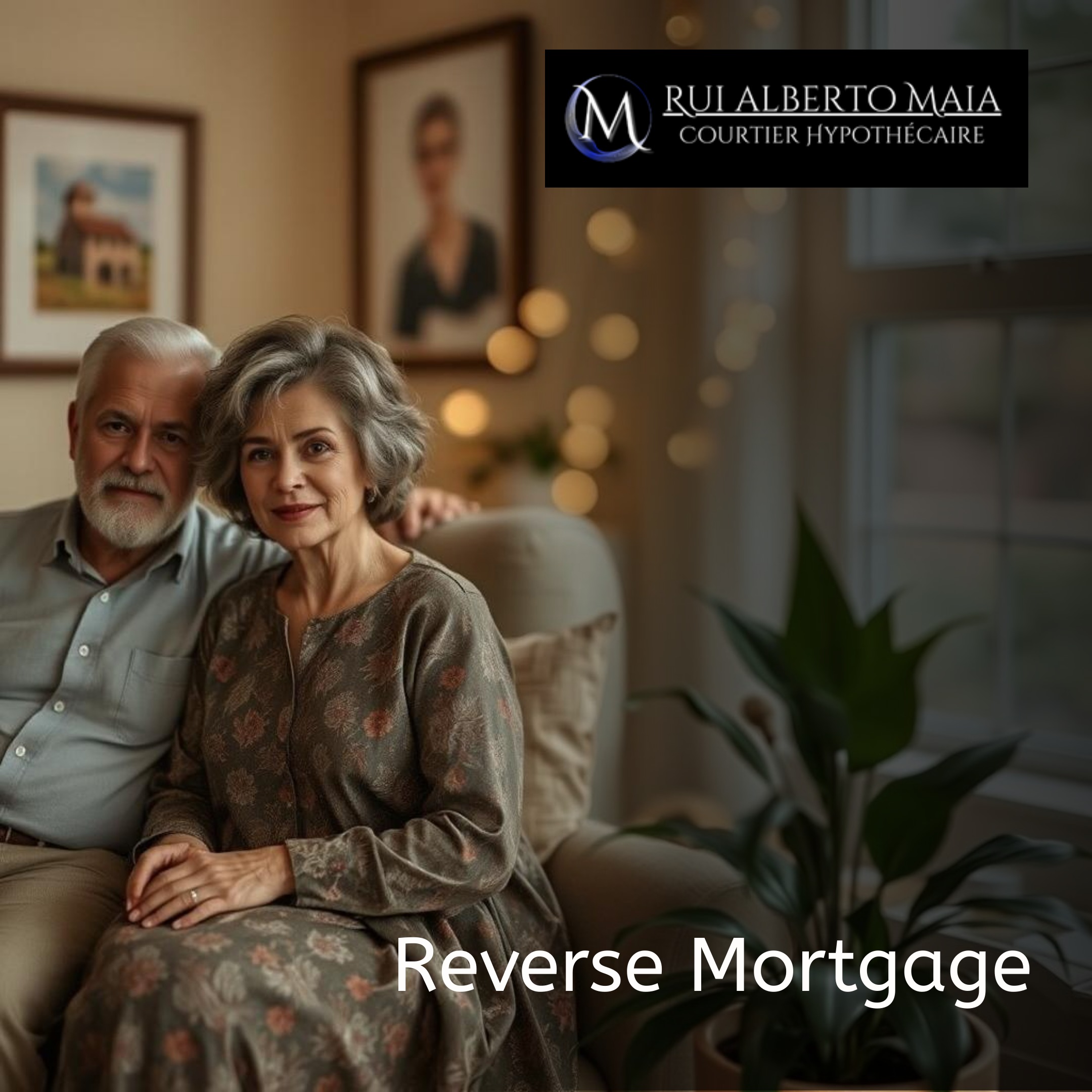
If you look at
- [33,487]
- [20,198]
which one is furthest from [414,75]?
[33,487]

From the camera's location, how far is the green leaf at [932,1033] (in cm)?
138

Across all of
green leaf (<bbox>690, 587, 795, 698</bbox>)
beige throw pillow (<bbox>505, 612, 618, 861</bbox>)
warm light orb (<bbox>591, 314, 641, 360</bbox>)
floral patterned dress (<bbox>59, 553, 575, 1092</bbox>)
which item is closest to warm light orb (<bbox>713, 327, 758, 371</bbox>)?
warm light orb (<bbox>591, 314, 641, 360</bbox>)

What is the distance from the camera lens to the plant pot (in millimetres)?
1429

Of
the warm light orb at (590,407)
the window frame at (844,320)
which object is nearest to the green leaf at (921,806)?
the window frame at (844,320)

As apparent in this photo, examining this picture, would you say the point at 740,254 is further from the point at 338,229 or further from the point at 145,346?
the point at 338,229

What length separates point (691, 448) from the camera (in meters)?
2.84

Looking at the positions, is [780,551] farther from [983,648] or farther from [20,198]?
[20,198]

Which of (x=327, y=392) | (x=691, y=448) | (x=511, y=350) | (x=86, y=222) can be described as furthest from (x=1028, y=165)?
(x=86, y=222)

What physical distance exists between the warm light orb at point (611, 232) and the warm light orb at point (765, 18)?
53cm

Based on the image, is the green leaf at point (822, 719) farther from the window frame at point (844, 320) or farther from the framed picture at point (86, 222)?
the framed picture at point (86, 222)

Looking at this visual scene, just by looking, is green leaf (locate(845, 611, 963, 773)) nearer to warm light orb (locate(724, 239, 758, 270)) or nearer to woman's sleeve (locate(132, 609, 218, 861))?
woman's sleeve (locate(132, 609, 218, 861))

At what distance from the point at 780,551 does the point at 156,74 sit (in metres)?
2.00

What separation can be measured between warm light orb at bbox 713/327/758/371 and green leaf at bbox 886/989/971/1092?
1.56 m

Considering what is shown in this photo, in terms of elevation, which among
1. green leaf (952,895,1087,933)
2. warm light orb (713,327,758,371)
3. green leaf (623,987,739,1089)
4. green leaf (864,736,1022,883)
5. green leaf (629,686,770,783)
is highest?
warm light orb (713,327,758,371)
